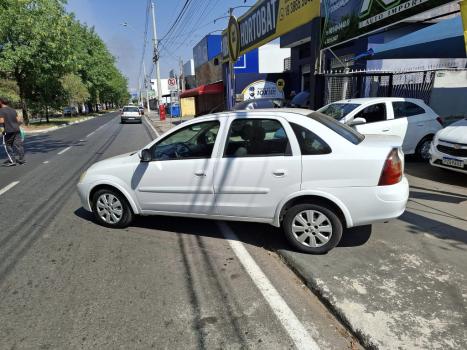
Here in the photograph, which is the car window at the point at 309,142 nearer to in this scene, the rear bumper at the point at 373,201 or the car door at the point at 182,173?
the rear bumper at the point at 373,201

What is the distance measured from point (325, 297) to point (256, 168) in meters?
1.54

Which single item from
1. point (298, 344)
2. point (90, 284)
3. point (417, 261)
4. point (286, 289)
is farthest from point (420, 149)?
point (90, 284)

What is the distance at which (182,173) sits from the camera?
436cm

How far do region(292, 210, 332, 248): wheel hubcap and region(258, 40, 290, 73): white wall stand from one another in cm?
2671

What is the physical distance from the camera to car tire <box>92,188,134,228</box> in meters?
4.82

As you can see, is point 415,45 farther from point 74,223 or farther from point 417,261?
point 74,223

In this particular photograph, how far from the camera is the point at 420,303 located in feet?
9.87

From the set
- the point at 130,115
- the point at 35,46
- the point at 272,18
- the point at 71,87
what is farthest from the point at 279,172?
the point at 71,87

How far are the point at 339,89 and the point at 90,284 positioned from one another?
35.6 feet

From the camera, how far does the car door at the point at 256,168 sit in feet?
12.8

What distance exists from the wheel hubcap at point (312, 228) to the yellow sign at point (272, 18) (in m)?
8.63

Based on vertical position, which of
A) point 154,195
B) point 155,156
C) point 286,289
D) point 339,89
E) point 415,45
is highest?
point 415,45

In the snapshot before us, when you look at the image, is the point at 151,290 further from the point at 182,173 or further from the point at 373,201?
the point at 373,201

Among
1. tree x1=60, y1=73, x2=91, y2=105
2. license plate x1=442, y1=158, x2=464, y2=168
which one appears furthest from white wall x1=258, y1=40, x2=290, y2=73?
license plate x1=442, y1=158, x2=464, y2=168
